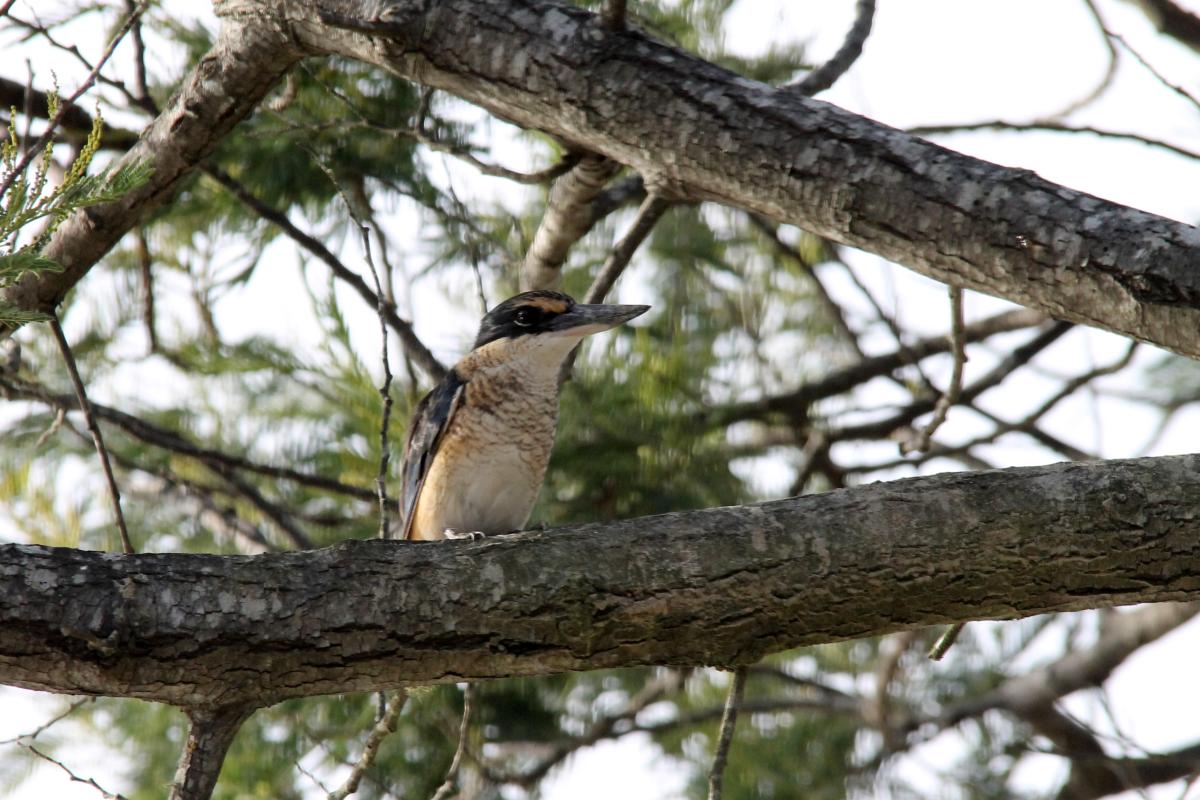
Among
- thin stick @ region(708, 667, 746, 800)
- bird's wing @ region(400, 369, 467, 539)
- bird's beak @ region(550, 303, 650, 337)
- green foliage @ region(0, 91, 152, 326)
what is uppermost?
bird's beak @ region(550, 303, 650, 337)

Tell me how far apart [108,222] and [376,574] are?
1.50 meters

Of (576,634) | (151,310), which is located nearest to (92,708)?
(151,310)

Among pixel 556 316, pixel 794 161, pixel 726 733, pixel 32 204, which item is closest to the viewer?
pixel 32 204

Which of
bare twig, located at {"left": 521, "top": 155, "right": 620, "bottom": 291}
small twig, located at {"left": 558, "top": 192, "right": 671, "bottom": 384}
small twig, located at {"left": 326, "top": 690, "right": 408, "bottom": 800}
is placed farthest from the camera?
small twig, located at {"left": 558, "top": 192, "right": 671, "bottom": 384}

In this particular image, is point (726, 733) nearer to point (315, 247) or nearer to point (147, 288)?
point (315, 247)

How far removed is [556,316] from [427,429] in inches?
23.6

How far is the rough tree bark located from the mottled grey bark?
0.41 m

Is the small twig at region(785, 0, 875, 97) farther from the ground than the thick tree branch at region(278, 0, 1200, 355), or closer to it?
farther from the ground

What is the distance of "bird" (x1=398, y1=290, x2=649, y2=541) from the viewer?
14.1ft

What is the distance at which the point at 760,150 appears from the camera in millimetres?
2879

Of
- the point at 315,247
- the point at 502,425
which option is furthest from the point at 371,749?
the point at 315,247

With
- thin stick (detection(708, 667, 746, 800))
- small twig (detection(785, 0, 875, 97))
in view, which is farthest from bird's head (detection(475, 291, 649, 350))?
thin stick (detection(708, 667, 746, 800))

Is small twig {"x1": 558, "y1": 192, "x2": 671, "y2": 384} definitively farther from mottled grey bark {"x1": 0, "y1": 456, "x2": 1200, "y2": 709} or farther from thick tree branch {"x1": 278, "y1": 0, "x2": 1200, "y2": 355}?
mottled grey bark {"x1": 0, "y1": 456, "x2": 1200, "y2": 709}

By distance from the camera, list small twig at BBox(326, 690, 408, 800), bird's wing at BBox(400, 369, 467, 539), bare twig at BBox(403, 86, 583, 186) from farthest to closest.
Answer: bird's wing at BBox(400, 369, 467, 539)
bare twig at BBox(403, 86, 583, 186)
small twig at BBox(326, 690, 408, 800)
